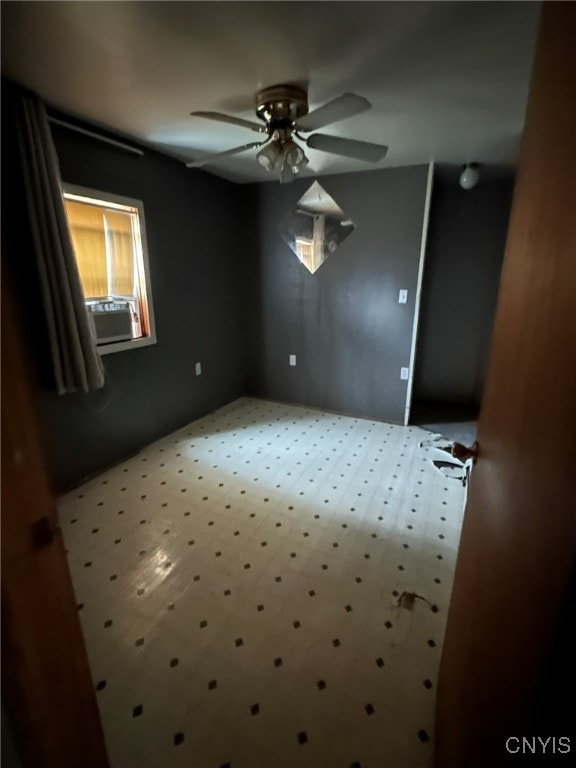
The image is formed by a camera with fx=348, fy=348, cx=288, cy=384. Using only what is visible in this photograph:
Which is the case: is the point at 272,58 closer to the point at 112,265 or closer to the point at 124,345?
the point at 112,265

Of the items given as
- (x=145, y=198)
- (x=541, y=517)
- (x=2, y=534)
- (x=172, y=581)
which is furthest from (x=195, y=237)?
(x=541, y=517)

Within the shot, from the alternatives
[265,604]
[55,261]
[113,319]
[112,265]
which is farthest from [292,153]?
[265,604]

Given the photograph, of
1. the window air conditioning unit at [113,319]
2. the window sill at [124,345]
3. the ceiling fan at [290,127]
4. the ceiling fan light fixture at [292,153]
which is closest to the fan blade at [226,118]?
the ceiling fan at [290,127]

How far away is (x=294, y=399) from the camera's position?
3.94 meters

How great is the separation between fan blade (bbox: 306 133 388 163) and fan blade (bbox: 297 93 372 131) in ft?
0.23

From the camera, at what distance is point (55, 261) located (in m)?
1.95

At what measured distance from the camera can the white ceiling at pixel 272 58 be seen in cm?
116

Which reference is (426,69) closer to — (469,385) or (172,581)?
(172,581)

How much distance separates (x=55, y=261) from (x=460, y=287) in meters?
3.68

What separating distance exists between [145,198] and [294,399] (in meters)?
2.35

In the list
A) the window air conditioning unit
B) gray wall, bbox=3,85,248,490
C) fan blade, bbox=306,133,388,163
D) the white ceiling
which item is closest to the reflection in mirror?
gray wall, bbox=3,85,248,490

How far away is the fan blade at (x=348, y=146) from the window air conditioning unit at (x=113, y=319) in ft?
5.65

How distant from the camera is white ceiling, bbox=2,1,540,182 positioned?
1.16 m

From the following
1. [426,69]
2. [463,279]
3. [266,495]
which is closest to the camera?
[426,69]
